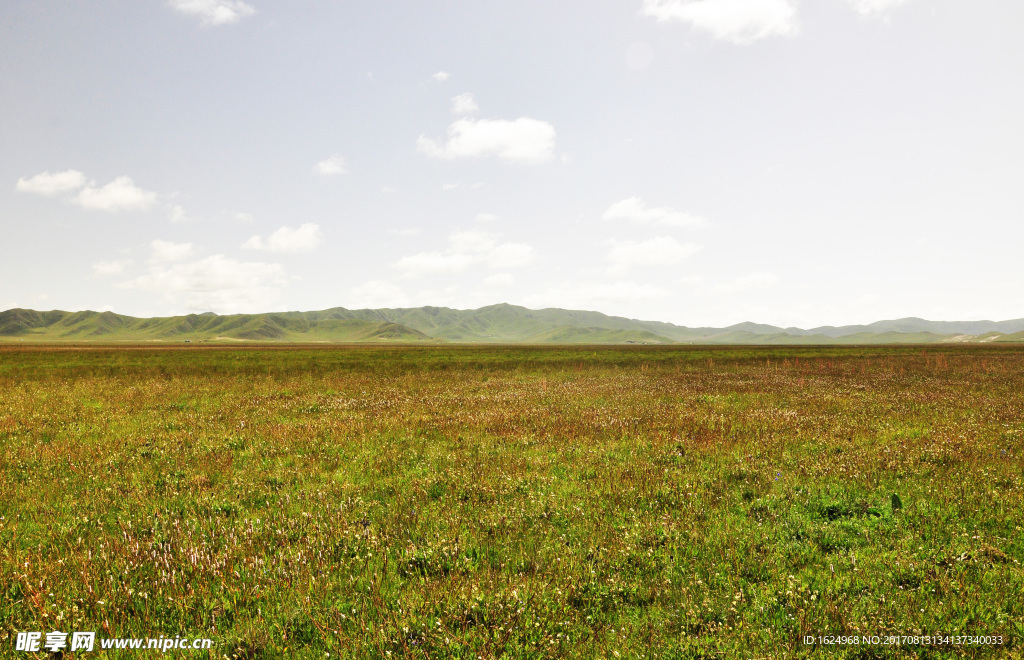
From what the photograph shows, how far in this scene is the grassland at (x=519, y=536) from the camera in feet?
14.2

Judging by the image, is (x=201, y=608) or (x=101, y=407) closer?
(x=201, y=608)

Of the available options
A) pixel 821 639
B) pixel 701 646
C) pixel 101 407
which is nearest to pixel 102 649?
pixel 701 646

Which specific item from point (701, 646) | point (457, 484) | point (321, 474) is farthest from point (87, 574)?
point (701, 646)

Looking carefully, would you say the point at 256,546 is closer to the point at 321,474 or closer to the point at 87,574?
the point at 87,574

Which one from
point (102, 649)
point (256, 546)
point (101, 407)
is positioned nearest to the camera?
point (102, 649)

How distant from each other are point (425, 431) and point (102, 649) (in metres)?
9.56

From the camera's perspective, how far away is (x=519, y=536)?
644 cm

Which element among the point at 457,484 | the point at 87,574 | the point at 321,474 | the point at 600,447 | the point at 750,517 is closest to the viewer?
the point at 87,574

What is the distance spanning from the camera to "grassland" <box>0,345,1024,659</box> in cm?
432

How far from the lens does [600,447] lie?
11289 mm

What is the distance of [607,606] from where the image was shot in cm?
483

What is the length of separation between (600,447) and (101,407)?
21479 mm

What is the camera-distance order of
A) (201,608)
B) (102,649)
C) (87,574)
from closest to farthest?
(102,649) < (201,608) < (87,574)

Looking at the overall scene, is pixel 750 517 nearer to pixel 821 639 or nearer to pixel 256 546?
pixel 821 639
